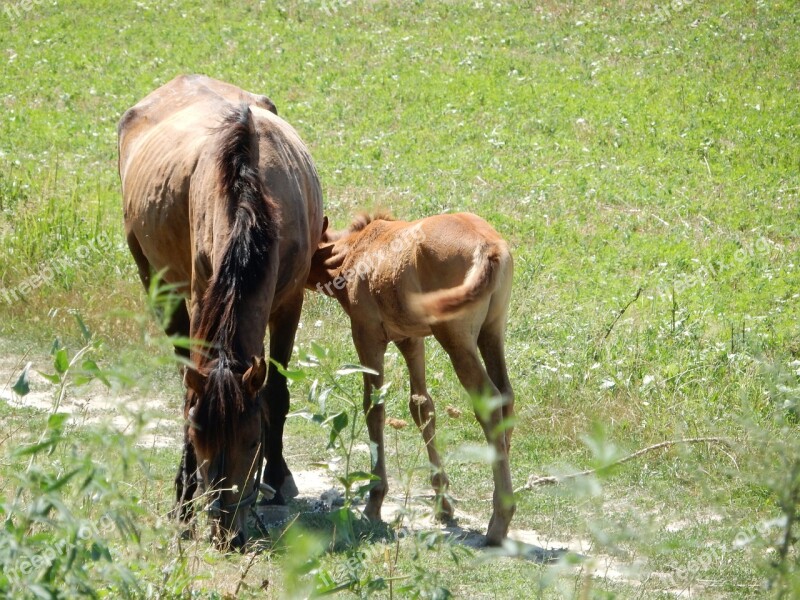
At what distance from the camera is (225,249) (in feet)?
17.4

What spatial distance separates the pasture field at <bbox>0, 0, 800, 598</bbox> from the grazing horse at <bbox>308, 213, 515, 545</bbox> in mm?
437

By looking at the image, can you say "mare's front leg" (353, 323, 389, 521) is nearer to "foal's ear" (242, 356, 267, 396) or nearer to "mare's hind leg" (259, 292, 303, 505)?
"mare's hind leg" (259, 292, 303, 505)

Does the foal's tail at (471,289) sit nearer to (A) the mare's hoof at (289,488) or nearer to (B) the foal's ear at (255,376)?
(B) the foal's ear at (255,376)

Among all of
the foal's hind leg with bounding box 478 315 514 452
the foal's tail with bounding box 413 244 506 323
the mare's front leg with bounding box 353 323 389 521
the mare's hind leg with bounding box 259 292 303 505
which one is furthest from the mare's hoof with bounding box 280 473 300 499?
the foal's tail with bounding box 413 244 506 323

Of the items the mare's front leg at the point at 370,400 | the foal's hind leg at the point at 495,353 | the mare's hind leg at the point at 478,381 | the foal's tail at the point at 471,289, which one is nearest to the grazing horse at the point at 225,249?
the mare's front leg at the point at 370,400

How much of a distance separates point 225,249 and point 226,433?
3.52 feet

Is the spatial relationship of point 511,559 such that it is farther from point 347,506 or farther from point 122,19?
point 122,19

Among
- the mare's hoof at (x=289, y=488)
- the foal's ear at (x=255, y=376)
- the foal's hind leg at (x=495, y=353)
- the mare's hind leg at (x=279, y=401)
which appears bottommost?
the mare's hoof at (x=289, y=488)

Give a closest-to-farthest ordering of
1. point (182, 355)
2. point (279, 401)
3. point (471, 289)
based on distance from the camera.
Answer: point (471, 289), point (279, 401), point (182, 355)

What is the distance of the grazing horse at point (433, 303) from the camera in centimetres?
566

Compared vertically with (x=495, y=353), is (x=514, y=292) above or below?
below

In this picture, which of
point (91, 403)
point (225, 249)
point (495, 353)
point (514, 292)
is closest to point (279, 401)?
point (495, 353)

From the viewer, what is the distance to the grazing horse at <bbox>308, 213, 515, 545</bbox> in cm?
566

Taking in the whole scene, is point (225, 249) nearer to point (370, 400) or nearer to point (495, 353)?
point (370, 400)
